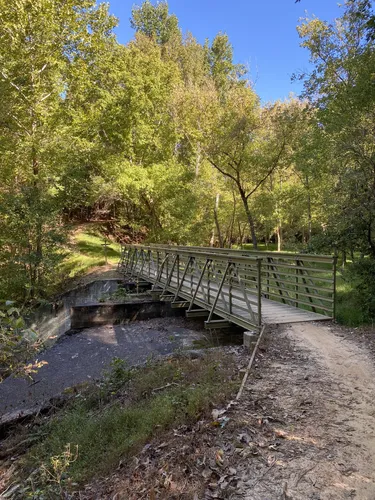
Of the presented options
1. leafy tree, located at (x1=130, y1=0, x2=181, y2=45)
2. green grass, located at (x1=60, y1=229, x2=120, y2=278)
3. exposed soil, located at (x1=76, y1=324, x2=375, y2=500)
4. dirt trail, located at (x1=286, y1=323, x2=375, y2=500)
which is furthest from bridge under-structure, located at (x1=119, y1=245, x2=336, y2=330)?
leafy tree, located at (x1=130, y1=0, x2=181, y2=45)

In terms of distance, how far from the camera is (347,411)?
10.2ft

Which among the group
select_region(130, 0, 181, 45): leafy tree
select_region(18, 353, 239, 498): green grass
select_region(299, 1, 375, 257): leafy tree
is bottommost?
select_region(18, 353, 239, 498): green grass

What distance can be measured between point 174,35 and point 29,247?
2414cm

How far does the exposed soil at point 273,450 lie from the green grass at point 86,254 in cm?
→ 1259

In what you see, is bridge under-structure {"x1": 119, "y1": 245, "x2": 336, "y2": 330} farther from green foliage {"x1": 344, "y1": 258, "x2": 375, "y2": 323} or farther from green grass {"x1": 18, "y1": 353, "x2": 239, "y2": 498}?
green grass {"x1": 18, "y1": 353, "x2": 239, "y2": 498}

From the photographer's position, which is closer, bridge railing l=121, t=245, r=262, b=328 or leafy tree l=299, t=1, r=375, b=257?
bridge railing l=121, t=245, r=262, b=328

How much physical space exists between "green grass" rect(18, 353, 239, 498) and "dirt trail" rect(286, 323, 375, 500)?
1111 mm

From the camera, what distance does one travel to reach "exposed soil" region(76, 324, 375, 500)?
2258mm

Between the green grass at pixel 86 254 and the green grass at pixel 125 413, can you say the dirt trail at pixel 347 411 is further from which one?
the green grass at pixel 86 254

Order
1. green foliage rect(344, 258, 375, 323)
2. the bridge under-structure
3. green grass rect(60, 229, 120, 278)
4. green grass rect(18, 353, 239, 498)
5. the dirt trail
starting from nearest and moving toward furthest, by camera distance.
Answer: the dirt trail < green grass rect(18, 353, 239, 498) < the bridge under-structure < green foliage rect(344, 258, 375, 323) < green grass rect(60, 229, 120, 278)

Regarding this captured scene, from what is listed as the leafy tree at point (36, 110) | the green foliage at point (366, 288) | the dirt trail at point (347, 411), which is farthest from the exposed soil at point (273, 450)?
the leafy tree at point (36, 110)

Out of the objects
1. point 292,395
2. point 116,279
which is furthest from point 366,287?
point 116,279

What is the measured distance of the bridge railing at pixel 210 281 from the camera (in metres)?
6.03

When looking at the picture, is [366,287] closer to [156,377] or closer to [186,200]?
[156,377]
